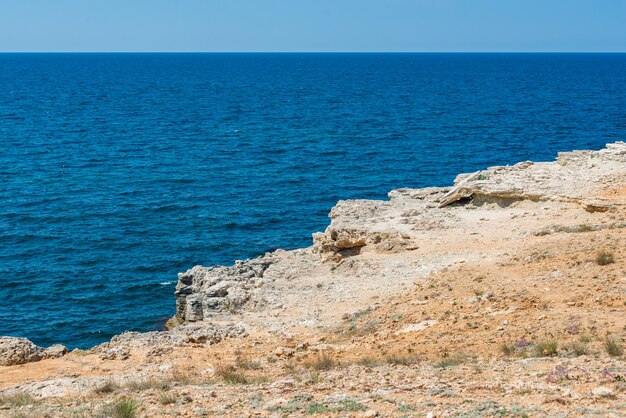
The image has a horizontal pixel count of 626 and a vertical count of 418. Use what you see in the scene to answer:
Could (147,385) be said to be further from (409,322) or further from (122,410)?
(409,322)

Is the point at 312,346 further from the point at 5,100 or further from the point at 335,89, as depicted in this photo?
the point at 335,89

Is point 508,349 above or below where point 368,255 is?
above

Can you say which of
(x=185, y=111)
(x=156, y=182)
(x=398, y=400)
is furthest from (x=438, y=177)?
(x=185, y=111)

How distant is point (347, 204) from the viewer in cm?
3303

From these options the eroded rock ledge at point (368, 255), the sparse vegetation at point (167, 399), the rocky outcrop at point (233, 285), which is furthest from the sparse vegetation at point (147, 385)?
the rocky outcrop at point (233, 285)

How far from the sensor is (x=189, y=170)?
190 feet

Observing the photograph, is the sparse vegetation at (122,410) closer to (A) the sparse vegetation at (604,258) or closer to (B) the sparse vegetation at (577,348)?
(B) the sparse vegetation at (577,348)

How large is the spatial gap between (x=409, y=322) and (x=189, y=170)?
41412 millimetres

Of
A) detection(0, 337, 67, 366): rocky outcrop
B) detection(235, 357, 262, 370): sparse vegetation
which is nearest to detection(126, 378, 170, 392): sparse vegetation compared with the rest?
detection(235, 357, 262, 370): sparse vegetation

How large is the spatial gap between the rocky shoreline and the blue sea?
7670 mm

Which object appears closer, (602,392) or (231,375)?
(602,392)

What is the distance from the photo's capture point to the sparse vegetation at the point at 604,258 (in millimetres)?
19500

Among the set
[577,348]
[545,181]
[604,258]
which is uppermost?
[545,181]

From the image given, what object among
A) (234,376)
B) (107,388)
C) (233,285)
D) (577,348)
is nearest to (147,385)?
(107,388)
